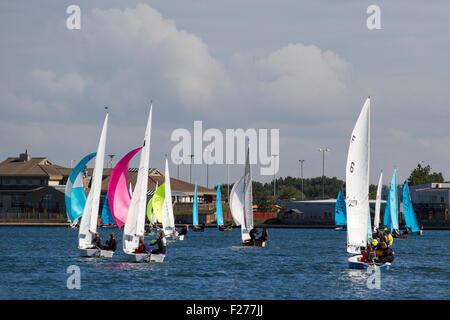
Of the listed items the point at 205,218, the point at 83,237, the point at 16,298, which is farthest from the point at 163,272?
the point at 205,218

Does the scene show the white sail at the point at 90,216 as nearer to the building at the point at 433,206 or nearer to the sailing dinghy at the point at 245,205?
the sailing dinghy at the point at 245,205

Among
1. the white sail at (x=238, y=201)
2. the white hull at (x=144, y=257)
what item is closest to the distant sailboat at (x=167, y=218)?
the white sail at (x=238, y=201)

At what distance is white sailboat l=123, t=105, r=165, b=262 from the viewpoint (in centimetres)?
4856

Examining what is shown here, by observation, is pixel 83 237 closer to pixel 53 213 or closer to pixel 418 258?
pixel 418 258

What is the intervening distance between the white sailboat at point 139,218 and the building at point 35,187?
92135 millimetres

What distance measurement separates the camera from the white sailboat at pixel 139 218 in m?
48.6

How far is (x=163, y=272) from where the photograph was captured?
46.3 metres

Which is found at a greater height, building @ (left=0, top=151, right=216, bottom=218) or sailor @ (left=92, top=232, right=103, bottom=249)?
building @ (left=0, top=151, right=216, bottom=218)

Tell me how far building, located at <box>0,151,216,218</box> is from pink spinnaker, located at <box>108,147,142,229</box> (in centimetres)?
8717

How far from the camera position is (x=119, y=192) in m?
54.2

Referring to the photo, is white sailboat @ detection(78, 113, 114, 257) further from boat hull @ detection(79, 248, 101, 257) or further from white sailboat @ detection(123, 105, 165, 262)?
white sailboat @ detection(123, 105, 165, 262)

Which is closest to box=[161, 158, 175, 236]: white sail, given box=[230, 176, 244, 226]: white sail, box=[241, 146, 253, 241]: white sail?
box=[230, 176, 244, 226]: white sail
